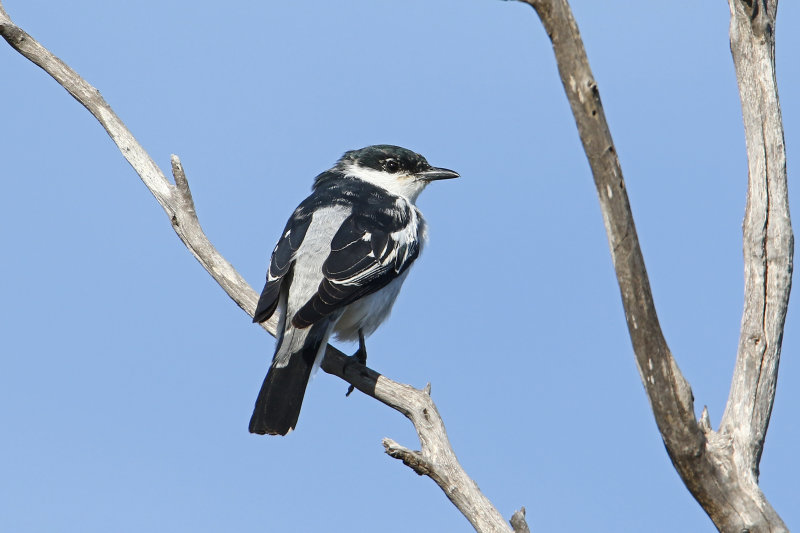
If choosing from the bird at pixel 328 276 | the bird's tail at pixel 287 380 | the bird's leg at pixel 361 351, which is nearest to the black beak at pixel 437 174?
the bird at pixel 328 276

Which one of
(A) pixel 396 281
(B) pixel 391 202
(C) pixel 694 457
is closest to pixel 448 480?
(C) pixel 694 457

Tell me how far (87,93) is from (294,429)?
291cm

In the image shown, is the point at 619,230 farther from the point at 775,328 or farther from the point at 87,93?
the point at 87,93

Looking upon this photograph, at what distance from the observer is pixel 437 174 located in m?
8.45

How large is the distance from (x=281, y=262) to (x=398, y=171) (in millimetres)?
2184

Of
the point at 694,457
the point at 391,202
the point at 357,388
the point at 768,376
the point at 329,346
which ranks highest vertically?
the point at 391,202

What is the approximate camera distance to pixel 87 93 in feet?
22.1

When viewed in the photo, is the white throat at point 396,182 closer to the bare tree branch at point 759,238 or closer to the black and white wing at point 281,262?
the black and white wing at point 281,262

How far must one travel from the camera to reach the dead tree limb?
146 inches

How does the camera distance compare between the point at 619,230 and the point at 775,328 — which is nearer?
the point at 619,230

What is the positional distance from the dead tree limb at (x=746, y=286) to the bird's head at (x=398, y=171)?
3.91 m

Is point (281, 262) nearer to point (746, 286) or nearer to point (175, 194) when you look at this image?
point (175, 194)

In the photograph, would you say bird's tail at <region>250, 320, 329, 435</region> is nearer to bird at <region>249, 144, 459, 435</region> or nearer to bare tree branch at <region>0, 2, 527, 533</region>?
bird at <region>249, 144, 459, 435</region>

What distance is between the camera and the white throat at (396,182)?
8.39 meters
